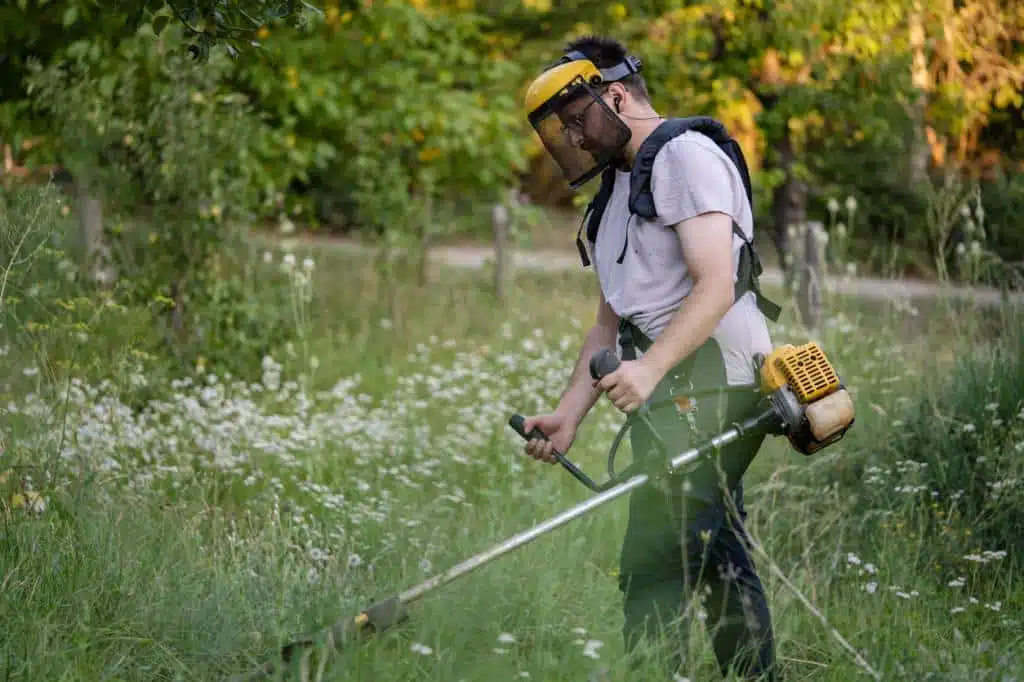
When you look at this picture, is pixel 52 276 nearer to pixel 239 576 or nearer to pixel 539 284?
pixel 239 576

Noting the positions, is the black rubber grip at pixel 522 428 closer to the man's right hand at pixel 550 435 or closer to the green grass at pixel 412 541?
the man's right hand at pixel 550 435

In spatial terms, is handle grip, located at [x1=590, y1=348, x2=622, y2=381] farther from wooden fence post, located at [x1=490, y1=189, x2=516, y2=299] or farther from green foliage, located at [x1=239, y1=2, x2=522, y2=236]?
wooden fence post, located at [x1=490, y1=189, x2=516, y2=299]

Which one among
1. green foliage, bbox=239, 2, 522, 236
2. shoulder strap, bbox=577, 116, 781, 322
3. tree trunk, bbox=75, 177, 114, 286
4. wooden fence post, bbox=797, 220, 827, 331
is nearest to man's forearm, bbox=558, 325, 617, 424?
shoulder strap, bbox=577, 116, 781, 322

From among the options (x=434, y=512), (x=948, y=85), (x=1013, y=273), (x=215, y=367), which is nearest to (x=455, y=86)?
(x=948, y=85)

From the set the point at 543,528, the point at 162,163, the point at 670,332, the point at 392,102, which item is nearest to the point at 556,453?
the point at 543,528

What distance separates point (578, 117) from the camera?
3.27m

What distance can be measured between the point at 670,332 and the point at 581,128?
576 mm

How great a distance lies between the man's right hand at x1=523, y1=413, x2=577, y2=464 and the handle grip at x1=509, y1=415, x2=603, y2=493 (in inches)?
0.5

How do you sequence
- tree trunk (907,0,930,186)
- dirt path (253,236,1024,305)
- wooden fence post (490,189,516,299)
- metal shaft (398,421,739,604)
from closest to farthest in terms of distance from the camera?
metal shaft (398,421,739,604) → dirt path (253,236,1024,305) → tree trunk (907,0,930,186) → wooden fence post (490,189,516,299)

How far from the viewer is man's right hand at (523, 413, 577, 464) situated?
3.50 m

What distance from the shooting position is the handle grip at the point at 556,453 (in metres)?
3.27

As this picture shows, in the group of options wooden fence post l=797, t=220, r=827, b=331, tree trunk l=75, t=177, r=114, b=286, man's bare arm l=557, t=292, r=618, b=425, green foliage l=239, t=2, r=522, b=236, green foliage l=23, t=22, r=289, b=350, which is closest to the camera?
man's bare arm l=557, t=292, r=618, b=425

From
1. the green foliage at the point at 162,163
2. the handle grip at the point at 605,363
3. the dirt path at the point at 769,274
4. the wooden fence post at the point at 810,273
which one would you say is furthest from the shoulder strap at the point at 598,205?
the green foliage at the point at 162,163

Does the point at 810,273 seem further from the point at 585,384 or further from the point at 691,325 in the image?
the point at 691,325
